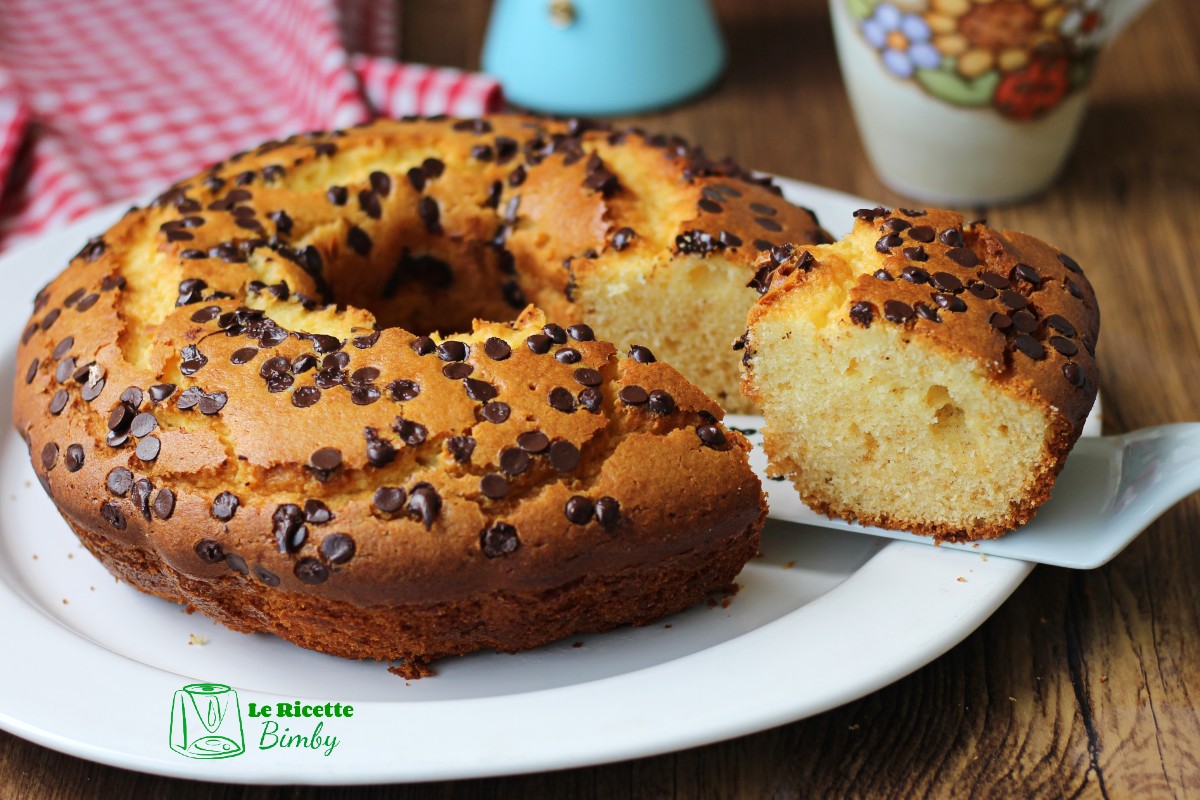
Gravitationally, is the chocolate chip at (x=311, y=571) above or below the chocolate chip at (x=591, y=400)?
below

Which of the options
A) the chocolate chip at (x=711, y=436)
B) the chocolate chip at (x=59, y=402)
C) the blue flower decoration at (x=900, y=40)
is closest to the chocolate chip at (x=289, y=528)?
the chocolate chip at (x=59, y=402)

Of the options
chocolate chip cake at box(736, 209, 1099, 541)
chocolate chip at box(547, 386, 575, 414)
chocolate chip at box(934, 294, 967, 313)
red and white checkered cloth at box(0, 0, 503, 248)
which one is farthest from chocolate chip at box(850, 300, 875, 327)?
red and white checkered cloth at box(0, 0, 503, 248)

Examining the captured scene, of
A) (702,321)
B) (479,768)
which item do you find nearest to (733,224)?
(702,321)

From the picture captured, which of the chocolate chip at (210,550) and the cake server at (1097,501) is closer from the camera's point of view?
the chocolate chip at (210,550)

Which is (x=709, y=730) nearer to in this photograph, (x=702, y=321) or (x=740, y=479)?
(x=740, y=479)

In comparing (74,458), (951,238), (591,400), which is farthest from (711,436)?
(74,458)

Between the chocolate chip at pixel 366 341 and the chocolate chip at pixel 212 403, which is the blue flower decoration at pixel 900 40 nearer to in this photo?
the chocolate chip at pixel 366 341

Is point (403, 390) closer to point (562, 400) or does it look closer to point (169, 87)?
point (562, 400)
